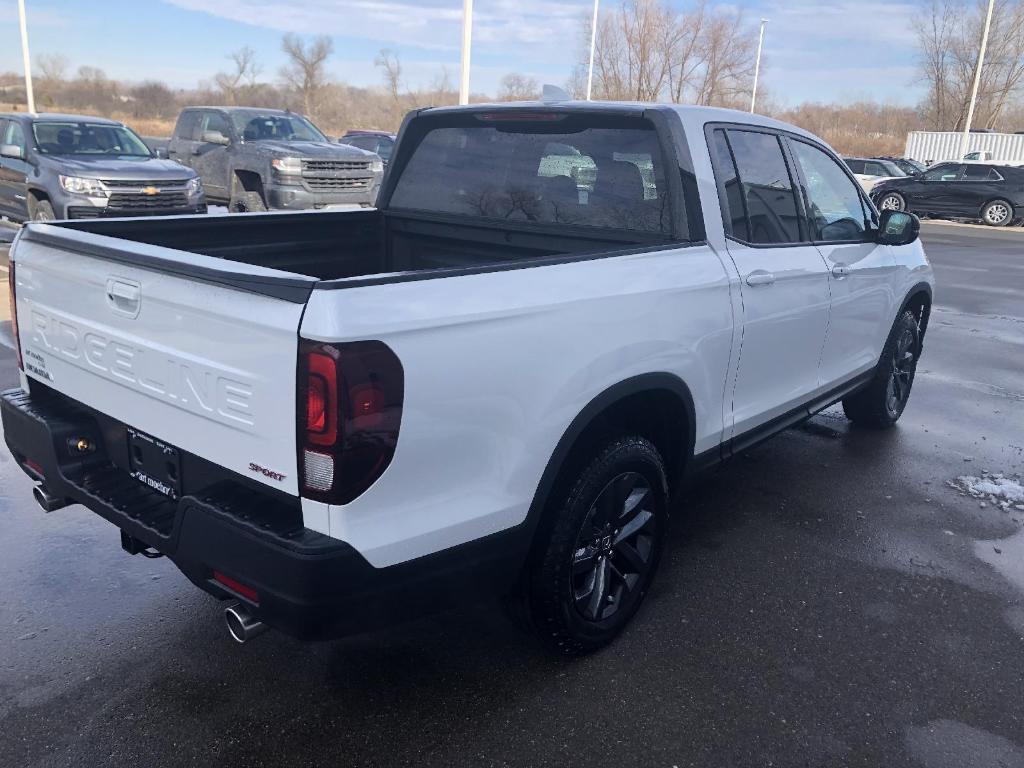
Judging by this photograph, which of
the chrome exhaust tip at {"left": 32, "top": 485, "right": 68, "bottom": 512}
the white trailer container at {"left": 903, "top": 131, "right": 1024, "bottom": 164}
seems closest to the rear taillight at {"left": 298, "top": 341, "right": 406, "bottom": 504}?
the chrome exhaust tip at {"left": 32, "top": 485, "right": 68, "bottom": 512}

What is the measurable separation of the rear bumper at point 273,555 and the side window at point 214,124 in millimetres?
12283

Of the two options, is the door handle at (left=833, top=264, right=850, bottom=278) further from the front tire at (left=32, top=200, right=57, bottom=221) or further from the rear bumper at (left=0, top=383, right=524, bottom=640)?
the front tire at (left=32, top=200, right=57, bottom=221)

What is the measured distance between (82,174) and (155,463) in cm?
995

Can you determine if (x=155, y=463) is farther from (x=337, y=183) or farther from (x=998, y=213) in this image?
(x=998, y=213)

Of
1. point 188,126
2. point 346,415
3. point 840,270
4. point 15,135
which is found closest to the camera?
point 346,415

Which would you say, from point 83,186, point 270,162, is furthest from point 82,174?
point 270,162

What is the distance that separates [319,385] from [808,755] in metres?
1.86

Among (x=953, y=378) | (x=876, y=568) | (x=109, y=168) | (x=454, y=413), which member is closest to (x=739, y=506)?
(x=876, y=568)

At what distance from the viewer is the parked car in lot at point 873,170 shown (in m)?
27.3

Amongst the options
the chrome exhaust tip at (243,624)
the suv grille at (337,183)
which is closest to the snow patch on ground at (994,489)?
the chrome exhaust tip at (243,624)

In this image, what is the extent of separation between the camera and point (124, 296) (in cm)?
255

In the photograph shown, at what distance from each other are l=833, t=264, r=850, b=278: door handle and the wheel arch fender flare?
145 cm

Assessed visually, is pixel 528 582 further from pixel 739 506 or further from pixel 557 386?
pixel 739 506

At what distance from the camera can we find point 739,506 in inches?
179
